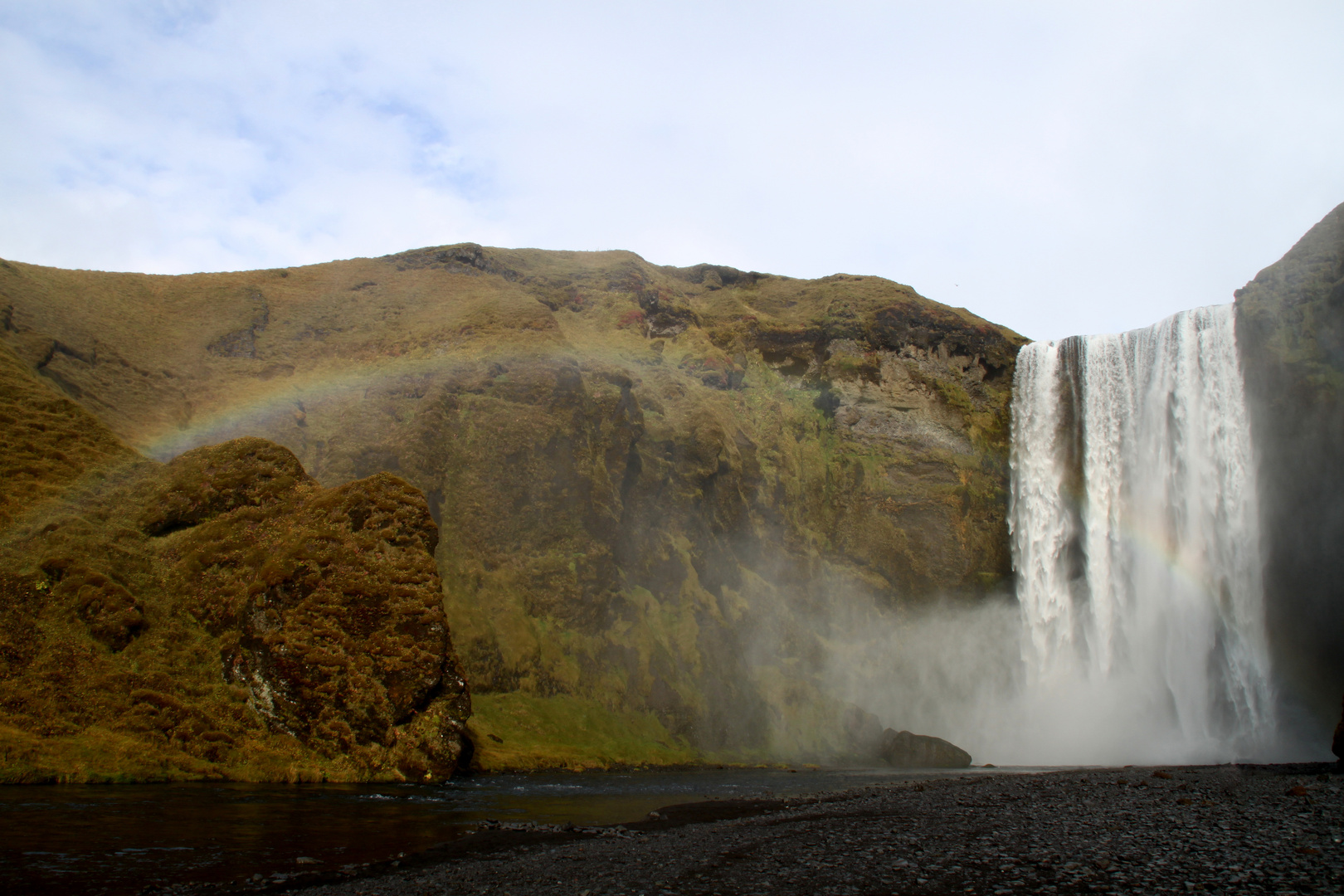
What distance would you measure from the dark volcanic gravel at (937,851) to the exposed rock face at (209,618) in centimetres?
1240

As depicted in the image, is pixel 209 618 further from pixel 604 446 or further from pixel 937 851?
pixel 604 446

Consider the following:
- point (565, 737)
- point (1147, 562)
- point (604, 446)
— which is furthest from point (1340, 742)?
point (604, 446)

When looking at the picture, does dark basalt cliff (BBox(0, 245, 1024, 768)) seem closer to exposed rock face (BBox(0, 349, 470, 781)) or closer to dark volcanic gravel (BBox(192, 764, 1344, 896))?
exposed rock face (BBox(0, 349, 470, 781))

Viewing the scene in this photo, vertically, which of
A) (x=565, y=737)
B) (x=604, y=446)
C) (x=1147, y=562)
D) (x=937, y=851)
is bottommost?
(x=565, y=737)

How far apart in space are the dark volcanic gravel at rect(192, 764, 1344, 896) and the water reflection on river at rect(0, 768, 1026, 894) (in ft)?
4.95

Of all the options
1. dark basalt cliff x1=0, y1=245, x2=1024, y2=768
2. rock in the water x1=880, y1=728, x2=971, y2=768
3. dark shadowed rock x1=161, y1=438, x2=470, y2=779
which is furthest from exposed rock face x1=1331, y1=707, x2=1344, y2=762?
dark shadowed rock x1=161, y1=438, x2=470, y2=779

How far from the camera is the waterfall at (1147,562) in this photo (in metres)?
43.7

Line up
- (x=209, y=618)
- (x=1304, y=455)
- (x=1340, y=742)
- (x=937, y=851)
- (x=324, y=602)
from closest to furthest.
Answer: (x=937, y=851), (x=209, y=618), (x=324, y=602), (x=1340, y=742), (x=1304, y=455)

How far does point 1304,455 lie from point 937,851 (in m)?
45.0

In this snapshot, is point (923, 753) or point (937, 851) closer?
point (937, 851)

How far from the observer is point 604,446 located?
5472 cm

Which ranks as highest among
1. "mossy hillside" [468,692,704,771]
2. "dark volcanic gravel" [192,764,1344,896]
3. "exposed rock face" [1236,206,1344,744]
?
"exposed rock face" [1236,206,1344,744]

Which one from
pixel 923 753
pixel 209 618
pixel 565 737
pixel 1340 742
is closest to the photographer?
pixel 209 618

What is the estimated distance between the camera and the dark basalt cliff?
4481 centimetres
